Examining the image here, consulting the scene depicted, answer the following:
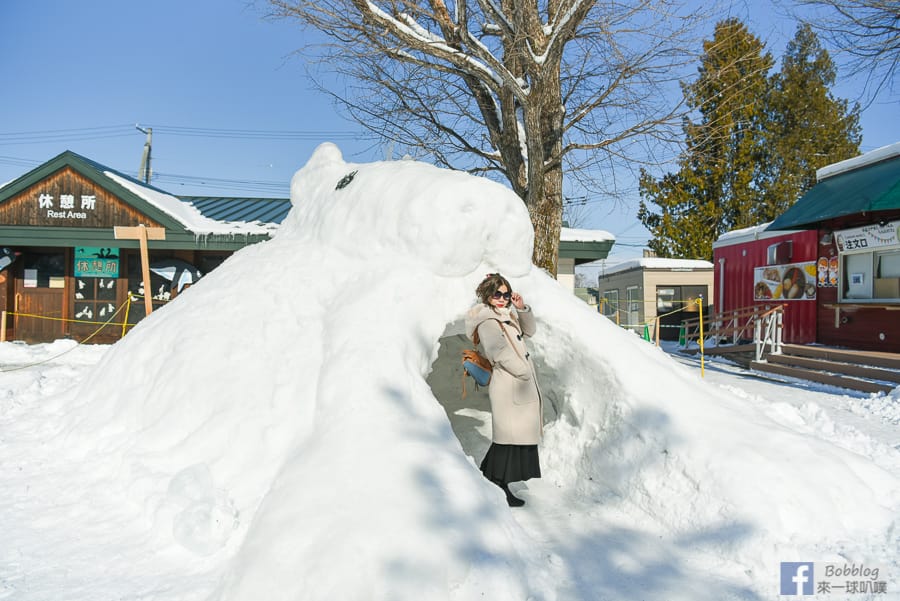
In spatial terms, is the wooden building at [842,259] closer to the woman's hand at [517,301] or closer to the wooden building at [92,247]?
the wooden building at [92,247]

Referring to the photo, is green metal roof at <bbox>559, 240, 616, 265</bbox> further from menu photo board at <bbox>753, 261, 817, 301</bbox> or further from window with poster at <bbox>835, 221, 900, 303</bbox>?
window with poster at <bbox>835, 221, 900, 303</bbox>

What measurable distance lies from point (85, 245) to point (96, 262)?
2.83ft

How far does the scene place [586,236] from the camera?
11820 mm

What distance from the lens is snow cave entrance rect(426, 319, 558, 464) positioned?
471 centimetres

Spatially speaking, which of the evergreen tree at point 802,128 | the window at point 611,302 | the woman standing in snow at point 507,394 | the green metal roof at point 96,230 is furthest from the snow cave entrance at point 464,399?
the evergreen tree at point 802,128

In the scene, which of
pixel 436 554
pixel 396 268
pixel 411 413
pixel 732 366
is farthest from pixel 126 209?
pixel 732 366

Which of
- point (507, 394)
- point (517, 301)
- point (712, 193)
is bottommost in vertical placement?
point (507, 394)

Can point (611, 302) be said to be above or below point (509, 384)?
above

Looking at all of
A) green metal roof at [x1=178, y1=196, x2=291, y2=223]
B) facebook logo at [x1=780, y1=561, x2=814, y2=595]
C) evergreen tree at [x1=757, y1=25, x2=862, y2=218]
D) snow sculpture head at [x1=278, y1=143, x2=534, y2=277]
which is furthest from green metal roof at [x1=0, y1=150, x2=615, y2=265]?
evergreen tree at [x1=757, y1=25, x2=862, y2=218]

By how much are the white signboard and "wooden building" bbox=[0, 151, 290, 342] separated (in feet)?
39.2

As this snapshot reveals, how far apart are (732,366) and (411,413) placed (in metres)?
10.0

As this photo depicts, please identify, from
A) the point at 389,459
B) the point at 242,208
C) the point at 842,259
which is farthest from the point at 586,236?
the point at 389,459

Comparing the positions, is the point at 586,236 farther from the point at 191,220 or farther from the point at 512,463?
the point at 191,220

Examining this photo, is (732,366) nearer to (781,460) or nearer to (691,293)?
(691,293)
